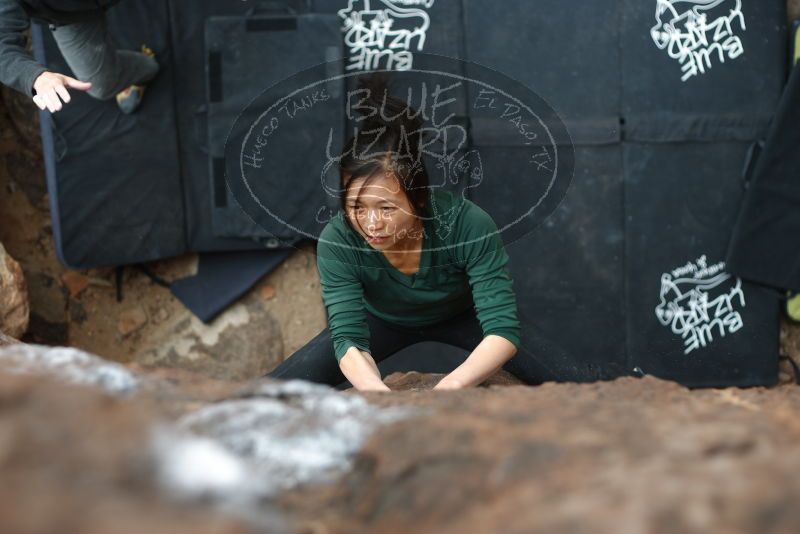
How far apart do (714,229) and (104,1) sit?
2.35m

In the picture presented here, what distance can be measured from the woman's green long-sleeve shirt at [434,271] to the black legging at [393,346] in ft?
0.51

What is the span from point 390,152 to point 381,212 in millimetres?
126

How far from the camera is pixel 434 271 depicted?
232cm

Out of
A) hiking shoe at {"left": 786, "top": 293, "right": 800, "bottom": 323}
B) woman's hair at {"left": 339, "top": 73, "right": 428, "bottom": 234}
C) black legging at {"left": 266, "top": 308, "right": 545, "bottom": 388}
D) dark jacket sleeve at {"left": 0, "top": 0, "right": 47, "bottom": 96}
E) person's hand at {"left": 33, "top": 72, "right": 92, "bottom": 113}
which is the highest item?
dark jacket sleeve at {"left": 0, "top": 0, "right": 47, "bottom": 96}

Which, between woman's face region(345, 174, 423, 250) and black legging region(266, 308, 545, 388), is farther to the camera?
black legging region(266, 308, 545, 388)

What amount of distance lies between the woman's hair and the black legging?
0.44 meters

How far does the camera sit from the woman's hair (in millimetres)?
2055

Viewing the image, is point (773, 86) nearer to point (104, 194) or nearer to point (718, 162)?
point (718, 162)

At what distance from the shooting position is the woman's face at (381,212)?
2.06 m

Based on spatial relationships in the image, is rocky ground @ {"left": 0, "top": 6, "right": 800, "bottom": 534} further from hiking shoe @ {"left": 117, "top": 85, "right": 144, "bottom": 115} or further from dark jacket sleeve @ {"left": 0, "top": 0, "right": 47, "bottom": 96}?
hiking shoe @ {"left": 117, "top": 85, "right": 144, "bottom": 115}

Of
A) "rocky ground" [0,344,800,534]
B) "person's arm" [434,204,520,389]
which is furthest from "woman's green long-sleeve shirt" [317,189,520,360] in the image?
"rocky ground" [0,344,800,534]

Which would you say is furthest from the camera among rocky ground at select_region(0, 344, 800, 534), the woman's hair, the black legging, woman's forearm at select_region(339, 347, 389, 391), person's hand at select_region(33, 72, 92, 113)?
person's hand at select_region(33, 72, 92, 113)

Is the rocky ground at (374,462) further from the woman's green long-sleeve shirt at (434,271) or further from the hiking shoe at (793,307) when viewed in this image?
the hiking shoe at (793,307)

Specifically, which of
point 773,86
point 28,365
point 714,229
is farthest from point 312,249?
point 28,365
